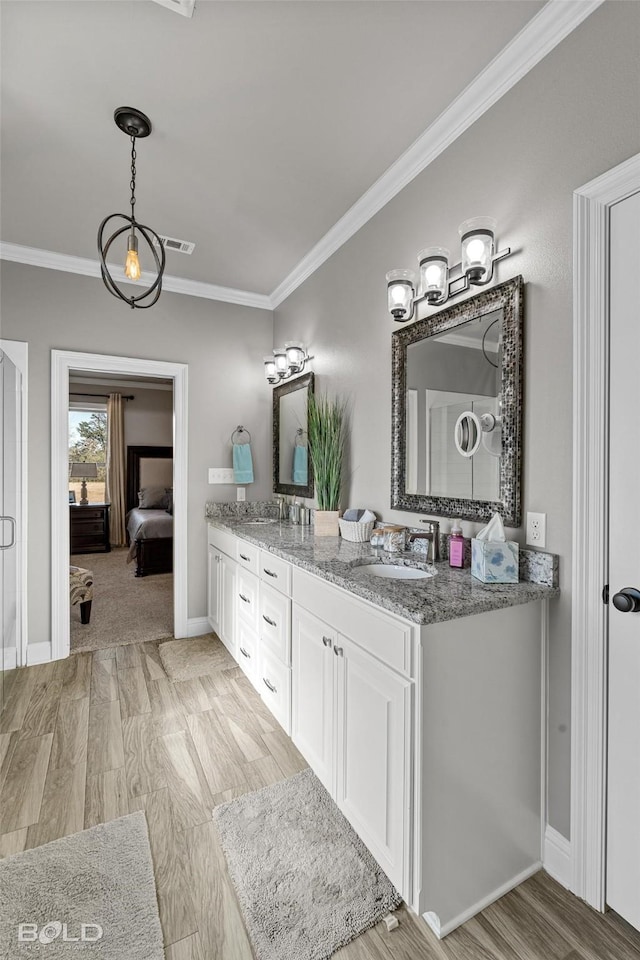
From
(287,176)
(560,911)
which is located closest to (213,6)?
(287,176)

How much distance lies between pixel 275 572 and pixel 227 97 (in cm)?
203

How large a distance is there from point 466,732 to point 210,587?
99.7 inches

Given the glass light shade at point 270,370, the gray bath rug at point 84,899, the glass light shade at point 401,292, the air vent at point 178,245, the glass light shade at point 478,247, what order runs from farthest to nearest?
1. the glass light shade at point 270,370
2. the air vent at point 178,245
3. the glass light shade at point 401,292
4. the glass light shade at point 478,247
5. the gray bath rug at point 84,899

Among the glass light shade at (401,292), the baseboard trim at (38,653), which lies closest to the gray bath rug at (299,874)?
the baseboard trim at (38,653)

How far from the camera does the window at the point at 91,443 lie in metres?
7.28

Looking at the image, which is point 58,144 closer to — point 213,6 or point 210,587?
point 213,6

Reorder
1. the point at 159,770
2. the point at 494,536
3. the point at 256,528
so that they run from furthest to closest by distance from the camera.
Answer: the point at 256,528, the point at 159,770, the point at 494,536

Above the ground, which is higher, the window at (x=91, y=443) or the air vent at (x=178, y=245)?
the air vent at (x=178, y=245)

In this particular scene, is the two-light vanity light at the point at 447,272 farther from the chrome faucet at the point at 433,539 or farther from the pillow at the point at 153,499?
the pillow at the point at 153,499

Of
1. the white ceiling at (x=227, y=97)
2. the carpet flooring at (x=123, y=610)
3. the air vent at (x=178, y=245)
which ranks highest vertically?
the air vent at (x=178, y=245)

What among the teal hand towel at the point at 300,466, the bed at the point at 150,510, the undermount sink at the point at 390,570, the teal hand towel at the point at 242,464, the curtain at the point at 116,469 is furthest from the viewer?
the curtain at the point at 116,469

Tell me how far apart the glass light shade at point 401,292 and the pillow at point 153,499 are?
5629mm

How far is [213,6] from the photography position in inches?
56.8

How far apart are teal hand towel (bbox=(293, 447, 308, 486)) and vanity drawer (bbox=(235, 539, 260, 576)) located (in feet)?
2.36
